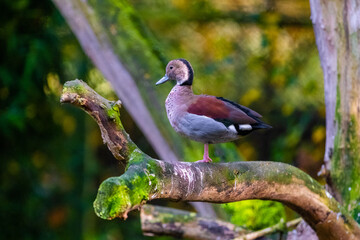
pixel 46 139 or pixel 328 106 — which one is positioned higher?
pixel 46 139

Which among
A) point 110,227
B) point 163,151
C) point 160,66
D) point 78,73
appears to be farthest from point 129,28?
point 110,227

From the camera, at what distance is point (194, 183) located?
152cm

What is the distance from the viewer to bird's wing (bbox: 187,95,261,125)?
5.27 feet

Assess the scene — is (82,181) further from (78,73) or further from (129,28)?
(129,28)

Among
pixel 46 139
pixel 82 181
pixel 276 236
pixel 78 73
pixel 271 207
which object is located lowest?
pixel 276 236

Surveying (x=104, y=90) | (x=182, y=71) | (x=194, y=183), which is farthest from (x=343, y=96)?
(x=104, y=90)

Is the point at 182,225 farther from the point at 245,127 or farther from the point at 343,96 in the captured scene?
the point at 245,127

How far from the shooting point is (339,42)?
2.30 meters

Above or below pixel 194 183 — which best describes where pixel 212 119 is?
above

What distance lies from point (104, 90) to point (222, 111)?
2101 mm

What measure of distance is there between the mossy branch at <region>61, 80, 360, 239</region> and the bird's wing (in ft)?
0.43

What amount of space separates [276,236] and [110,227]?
6.92 ft

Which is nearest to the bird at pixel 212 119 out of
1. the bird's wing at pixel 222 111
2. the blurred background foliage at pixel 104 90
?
the bird's wing at pixel 222 111

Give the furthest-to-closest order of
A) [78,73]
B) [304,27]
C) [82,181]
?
1. [82,181]
2. [304,27]
3. [78,73]
